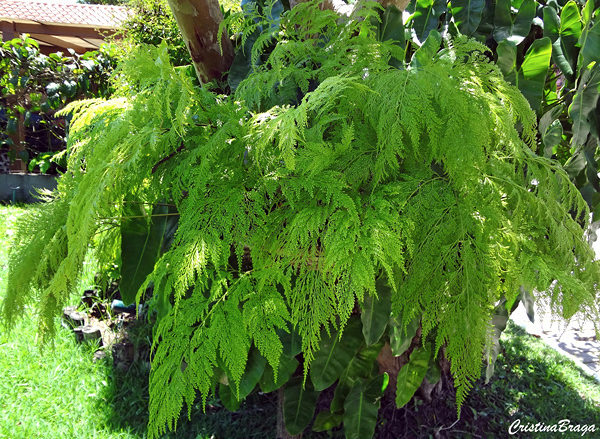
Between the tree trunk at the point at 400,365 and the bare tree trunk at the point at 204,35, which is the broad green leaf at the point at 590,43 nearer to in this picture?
the tree trunk at the point at 400,365

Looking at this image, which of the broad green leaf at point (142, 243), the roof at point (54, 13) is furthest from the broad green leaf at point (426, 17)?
the roof at point (54, 13)

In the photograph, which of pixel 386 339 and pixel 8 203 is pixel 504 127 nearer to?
pixel 386 339

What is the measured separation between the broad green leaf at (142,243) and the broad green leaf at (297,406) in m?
0.74

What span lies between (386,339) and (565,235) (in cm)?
90

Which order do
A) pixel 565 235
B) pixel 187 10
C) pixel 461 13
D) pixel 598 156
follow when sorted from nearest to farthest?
pixel 565 235 → pixel 187 10 → pixel 461 13 → pixel 598 156

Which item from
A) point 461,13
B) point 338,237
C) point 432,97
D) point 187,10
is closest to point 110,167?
point 338,237

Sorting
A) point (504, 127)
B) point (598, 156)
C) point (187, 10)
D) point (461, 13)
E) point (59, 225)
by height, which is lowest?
point (598, 156)

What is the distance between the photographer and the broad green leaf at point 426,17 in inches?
83.7

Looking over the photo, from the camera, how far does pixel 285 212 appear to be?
3.67 feet

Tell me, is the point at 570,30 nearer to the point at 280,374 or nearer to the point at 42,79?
the point at 280,374

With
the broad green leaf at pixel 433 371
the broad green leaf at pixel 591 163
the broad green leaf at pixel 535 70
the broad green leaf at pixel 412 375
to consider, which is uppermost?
the broad green leaf at pixel 535 70

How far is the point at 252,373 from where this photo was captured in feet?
5.32

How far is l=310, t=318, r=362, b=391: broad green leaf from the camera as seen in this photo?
1.74 m

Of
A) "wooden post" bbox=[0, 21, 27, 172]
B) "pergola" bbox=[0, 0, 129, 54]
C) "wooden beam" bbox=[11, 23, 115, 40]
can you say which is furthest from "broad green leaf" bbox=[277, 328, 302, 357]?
"wooden beam" bbox=[11, 23, 115, 40]
